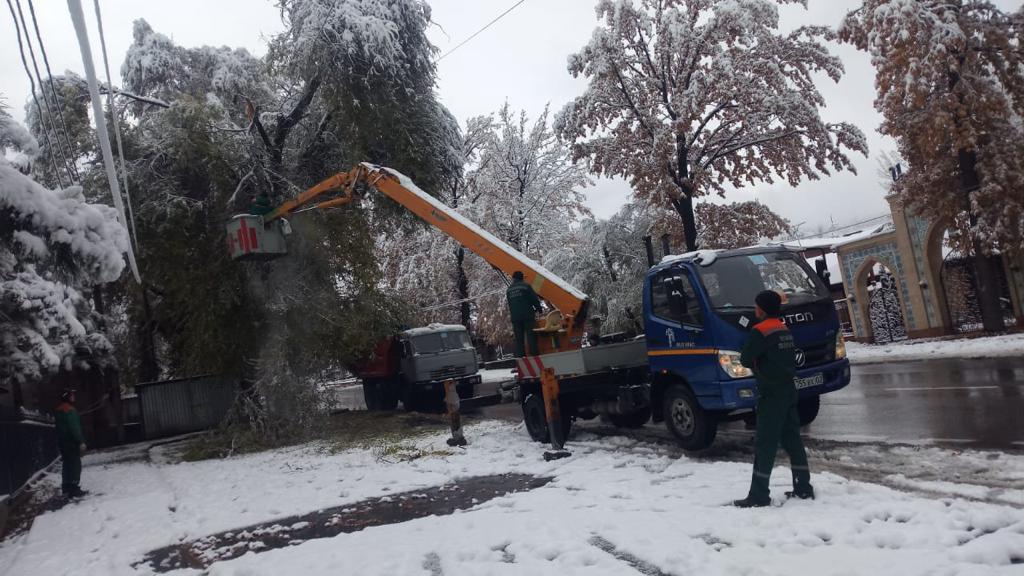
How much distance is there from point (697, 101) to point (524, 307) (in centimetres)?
1220

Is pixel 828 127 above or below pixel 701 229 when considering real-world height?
above

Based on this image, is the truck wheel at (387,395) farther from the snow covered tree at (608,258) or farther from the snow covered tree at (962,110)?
the snow covered tree at (962,110)

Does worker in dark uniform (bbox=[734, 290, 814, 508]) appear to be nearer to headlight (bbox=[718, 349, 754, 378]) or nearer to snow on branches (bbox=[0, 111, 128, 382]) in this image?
headlight (bbox=[718, 349, 754, 378])

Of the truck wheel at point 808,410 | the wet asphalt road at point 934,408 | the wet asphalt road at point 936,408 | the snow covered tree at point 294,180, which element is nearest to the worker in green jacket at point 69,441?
the snow covered tree at point 294,180

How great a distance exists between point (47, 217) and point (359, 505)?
440cm

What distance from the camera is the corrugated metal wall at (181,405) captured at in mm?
20781

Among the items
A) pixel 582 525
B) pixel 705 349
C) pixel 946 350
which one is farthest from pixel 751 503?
pixel 946 350

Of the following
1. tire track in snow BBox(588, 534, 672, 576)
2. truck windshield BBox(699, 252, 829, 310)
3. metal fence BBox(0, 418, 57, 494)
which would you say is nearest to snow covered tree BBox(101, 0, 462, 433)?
metal fence BBox(0, 418, 57, 494)

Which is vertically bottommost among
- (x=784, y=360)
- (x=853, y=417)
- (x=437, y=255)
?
(x=853, y=417)

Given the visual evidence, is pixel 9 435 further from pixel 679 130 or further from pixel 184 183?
pixel 679 130

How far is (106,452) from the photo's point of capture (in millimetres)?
19266

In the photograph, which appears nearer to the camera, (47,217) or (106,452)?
(47,217)

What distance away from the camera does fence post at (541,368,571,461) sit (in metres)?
9.78

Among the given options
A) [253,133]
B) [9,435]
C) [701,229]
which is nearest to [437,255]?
[701,229]
